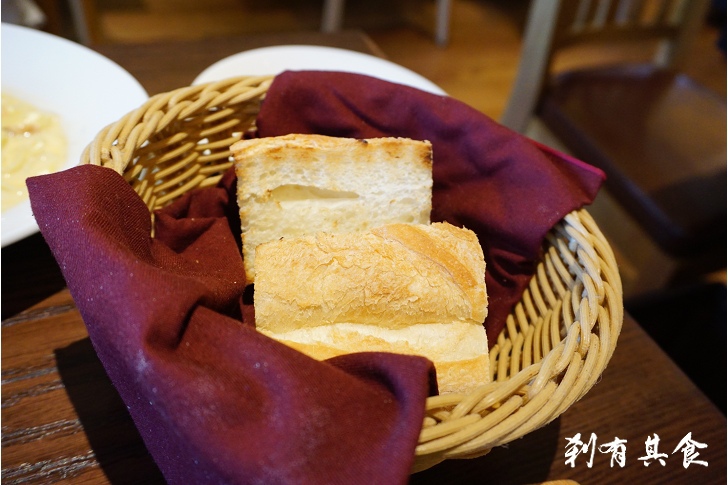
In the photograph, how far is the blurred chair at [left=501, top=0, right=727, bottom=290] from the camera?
50.5 inches

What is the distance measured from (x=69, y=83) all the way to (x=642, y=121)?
1.36 metres

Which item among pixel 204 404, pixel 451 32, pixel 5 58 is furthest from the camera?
pixel 451 32

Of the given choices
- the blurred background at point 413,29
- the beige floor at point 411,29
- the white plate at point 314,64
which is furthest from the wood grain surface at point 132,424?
the beige floor at point 411,29

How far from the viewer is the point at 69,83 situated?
99 cm

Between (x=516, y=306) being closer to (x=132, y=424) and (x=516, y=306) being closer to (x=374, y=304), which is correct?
(x=374, y=304)

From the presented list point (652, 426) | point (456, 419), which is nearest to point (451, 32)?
point (652, 426)

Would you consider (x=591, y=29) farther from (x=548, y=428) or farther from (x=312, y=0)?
(x=312, y=0)

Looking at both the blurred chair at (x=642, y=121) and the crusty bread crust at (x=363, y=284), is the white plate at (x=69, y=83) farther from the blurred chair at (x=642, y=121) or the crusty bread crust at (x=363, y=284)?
the blurred chair at (x=642, y=121)

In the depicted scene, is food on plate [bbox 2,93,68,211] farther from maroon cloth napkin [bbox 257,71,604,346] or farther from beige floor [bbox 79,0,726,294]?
beige floor [bbox 79,0,726,294]

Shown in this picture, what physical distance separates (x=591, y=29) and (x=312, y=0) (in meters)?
2.05

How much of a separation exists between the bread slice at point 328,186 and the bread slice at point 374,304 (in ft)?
0.31

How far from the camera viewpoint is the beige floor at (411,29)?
268 cm

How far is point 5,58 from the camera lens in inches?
39.6

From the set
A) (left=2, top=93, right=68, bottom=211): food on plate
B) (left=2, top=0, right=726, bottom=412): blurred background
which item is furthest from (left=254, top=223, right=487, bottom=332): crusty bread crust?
(left=2, top=0, right=726, bottom=412): blurred background
